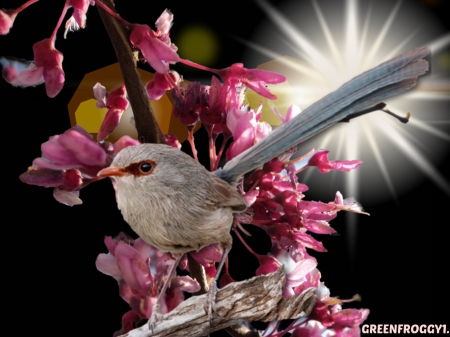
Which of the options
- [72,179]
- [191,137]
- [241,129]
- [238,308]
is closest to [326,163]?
[241,129]

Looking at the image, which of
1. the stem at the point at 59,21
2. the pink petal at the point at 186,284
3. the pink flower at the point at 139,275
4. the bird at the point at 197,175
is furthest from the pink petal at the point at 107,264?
the stem at the point at 59,21

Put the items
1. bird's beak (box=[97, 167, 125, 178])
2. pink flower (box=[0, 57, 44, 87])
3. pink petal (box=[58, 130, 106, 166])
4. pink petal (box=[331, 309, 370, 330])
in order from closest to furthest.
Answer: bird's beak (box=[97, 167, 125, 178]) → pink petal (box=[58, 130, 106, 166]) → pink flower (box=[0, 57, 44, 87]) → pink petal (box=[331, 309, 370, 330])

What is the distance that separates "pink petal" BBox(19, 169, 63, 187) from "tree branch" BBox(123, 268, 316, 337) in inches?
A: 17.4

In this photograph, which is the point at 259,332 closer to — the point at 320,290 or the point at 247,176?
the point at 320,290

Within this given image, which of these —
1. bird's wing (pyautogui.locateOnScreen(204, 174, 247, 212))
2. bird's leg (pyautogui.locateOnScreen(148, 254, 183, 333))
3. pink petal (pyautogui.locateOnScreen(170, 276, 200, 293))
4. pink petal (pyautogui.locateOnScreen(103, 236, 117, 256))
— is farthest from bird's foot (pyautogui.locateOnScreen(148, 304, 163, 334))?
bird's wing (pyautogui.locateOnScreen(204, 174, 247, 212))

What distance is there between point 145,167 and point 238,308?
0.41m

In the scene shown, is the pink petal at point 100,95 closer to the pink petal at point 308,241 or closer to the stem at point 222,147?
the stem at point 222,147

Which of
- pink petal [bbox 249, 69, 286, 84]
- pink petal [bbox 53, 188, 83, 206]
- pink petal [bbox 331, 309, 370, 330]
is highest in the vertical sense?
pink petal [bbox 249, 69, 286, 84]

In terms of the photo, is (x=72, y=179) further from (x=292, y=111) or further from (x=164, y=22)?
(x=292, y=111)

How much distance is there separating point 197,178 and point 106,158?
0.86 ft

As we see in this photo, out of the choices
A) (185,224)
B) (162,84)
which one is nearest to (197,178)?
(185,224)

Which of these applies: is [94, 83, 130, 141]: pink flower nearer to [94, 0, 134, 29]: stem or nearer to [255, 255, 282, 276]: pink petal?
[94, 0, 134, 29]: stem

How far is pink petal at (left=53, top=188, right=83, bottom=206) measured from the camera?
58.9 inches

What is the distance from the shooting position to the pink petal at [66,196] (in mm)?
1495
